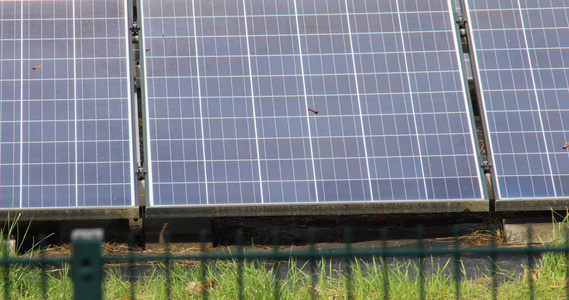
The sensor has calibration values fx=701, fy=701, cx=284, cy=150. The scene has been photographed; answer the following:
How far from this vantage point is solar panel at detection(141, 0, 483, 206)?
6152 millimetres

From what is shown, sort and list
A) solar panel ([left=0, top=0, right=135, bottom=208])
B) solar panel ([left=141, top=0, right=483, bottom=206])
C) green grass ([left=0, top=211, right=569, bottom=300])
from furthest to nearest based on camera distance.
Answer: solar panel ([left=141, top=0, right=483, bottom=206]), solar panel ([left=0, top=0, right=135, bottom=208]), green grass ([left=0, top=211, right=569, bottom=300])

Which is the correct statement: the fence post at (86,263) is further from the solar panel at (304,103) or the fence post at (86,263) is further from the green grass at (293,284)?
the solar panel at (304,103)

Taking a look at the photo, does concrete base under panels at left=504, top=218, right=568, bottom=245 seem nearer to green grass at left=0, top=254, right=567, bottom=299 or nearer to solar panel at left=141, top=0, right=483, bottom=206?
solar panel at left=141, top=0, right=483, bottom=206

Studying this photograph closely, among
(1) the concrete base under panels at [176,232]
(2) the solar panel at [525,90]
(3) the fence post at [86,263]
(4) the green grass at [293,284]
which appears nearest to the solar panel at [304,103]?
(2) the solar panel at [525,90]

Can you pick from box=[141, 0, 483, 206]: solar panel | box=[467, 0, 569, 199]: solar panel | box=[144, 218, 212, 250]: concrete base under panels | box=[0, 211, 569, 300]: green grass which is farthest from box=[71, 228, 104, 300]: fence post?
box=[467, 0, 569, 199]: solar panel

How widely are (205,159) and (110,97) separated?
1.11 metres

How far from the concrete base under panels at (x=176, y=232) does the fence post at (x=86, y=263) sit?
299 centimetres

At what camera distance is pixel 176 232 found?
6.27 meters

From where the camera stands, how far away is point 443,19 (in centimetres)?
722

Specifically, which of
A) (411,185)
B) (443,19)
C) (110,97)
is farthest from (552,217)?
(110,97)

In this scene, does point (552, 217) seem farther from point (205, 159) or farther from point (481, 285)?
point (205, 159)

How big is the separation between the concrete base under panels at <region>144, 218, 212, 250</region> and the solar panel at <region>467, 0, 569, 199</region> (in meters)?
2.65

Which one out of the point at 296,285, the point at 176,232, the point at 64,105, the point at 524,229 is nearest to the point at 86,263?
the point at 296,285

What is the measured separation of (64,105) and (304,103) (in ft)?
7.33
